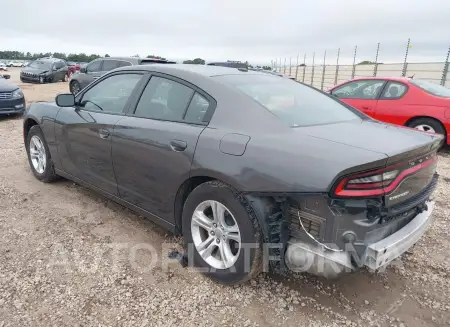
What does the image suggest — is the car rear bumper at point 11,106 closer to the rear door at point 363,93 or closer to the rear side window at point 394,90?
the rear door at point 363,93

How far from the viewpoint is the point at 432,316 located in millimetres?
2361

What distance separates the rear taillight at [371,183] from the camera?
6.48ft

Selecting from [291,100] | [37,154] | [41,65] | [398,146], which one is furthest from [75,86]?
[398,146]

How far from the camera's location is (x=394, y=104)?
22.0 ft

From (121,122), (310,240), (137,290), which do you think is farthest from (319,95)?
(137,290)

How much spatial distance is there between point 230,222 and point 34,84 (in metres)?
22.5

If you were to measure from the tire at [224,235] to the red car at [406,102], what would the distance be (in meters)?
5.29

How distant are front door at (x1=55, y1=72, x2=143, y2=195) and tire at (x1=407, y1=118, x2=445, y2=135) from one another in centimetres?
529

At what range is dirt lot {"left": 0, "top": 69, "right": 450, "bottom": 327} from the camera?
231 cm

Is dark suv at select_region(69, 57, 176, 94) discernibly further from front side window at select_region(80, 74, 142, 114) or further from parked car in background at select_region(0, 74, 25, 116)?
front side window at select_region(80, 74, 142, 114)

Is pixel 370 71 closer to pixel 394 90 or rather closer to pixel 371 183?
pixel 394 90

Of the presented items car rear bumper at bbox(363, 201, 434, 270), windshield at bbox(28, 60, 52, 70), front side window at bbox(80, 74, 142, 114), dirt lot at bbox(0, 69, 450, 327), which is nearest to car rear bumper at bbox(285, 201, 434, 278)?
car rear bumper at bbox(363, 201, 434, 270)

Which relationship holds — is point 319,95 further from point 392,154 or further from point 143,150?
point 143,150

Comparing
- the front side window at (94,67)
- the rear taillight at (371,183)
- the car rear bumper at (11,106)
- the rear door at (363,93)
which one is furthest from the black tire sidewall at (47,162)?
the front side window at (94,67)
